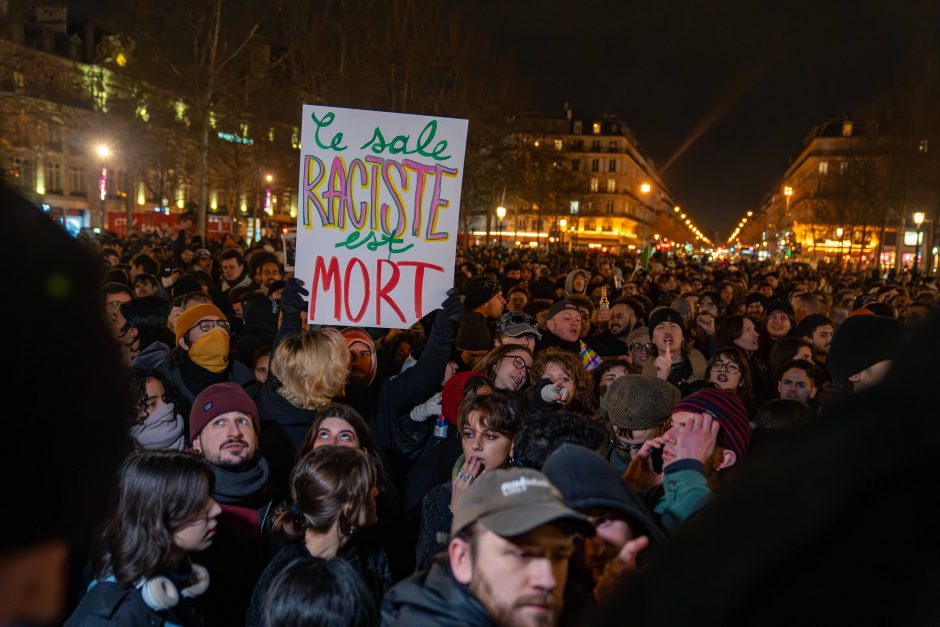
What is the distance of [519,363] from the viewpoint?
→ 17.4 ft

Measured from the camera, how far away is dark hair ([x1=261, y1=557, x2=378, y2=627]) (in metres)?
2.46

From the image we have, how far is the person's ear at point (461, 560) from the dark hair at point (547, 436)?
4.09ft

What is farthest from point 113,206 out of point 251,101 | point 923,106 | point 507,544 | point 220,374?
point 507,544

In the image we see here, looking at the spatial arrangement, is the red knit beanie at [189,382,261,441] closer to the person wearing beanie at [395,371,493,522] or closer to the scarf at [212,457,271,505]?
the scarf at [212,457,271,505]

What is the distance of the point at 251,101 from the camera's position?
31219 mm

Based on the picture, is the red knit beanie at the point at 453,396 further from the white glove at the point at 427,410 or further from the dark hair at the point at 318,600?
the dark hair at the point at 318,600

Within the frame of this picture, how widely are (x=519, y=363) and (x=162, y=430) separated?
7.21 feet

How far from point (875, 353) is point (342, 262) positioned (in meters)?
3.17

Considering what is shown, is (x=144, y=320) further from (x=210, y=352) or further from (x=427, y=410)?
(x=427, y=410)

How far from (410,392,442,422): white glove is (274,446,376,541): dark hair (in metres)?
1.48

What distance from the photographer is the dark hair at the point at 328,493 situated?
3197mm

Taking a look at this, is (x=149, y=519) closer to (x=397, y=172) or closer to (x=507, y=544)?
(x=507, y=544)

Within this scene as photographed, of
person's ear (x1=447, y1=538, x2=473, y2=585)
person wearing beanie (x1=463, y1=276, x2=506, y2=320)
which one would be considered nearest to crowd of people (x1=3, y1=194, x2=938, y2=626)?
person's ear (x1=447, y1=538, x2=473, y2=585)

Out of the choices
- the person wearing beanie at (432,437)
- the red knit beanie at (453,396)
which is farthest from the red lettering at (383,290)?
the red knit beanie at (453,396)
